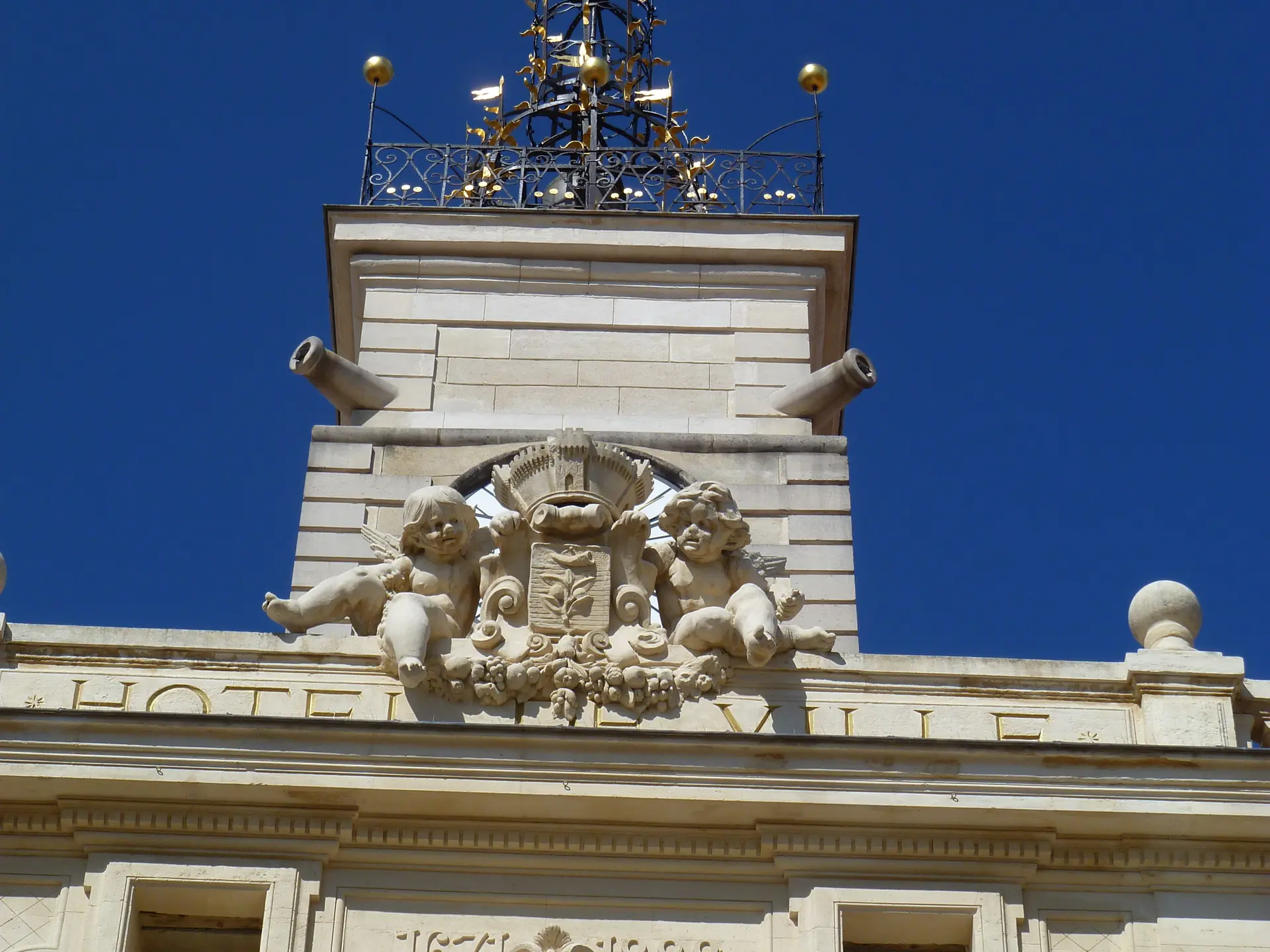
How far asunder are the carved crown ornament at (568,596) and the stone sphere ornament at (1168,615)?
7.38ft

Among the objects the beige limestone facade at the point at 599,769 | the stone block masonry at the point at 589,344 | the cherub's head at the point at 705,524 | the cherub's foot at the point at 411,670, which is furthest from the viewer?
the stone block masonry at the point at 589,344

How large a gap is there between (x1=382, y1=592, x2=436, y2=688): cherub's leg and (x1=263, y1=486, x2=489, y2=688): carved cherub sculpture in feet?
0.05

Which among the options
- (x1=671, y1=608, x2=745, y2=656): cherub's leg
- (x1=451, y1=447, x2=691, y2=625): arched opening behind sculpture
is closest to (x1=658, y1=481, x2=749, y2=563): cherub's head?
(x1=671, y1=608, x2=745, y2=656): cherub's leg

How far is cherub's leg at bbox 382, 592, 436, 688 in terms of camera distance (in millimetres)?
19516

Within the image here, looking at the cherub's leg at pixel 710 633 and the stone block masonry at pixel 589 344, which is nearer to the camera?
the cherub's leg at pixel 710 633

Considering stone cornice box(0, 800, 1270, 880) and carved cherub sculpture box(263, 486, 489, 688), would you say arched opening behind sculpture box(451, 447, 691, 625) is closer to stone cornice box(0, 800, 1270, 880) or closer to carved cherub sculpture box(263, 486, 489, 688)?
carved cherub sculpture box(263, 486, 489, 688)

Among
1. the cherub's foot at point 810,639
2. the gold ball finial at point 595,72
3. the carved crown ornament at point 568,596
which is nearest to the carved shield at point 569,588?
the carved crown ornament at point 568,596

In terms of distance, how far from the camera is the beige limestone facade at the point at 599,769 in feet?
62.1

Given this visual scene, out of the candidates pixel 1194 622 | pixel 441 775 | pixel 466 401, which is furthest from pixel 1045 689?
pixel 466 401

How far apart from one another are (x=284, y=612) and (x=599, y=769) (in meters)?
2.71

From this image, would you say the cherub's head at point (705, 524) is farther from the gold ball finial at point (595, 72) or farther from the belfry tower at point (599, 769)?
the gold ball finial at point (595, 72)

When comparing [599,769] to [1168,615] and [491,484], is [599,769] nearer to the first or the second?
[1168,615]

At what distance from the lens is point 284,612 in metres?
20.4

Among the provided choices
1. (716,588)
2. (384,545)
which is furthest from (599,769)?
(384,545)
